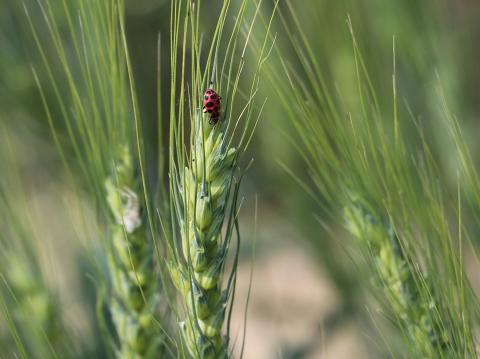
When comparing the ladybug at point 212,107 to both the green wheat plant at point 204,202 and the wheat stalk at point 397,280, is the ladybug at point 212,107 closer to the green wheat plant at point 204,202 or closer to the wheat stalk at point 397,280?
the green wheat plant at point 204,202

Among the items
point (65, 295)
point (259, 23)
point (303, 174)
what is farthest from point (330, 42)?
A: point (65, 295)

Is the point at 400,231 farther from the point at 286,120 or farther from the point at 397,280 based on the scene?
the point at 286,120

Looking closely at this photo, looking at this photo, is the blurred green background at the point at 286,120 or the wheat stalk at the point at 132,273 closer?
the wheat stalk at the point at 132,273

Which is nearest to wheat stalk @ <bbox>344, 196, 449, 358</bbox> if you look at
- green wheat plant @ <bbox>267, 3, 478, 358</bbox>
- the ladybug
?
green wheat plant @ <bbox>267, 3, 478, 358</bbox>

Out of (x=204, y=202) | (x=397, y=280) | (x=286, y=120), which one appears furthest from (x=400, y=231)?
(x=286, y=120)

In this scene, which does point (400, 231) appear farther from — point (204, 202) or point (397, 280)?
point (204, 202)

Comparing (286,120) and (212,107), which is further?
(286,120)

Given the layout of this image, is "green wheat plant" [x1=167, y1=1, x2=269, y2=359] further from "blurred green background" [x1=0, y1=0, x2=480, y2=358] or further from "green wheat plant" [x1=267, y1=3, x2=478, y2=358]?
"blurred green background" [x1=0, y1=0, x2=480, y2=358]

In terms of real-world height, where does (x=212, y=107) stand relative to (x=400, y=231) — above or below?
above

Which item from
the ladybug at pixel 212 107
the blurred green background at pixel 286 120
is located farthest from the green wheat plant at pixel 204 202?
the blurred green background at pixel 286 120

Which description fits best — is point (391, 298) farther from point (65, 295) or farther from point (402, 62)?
point (65, 295)

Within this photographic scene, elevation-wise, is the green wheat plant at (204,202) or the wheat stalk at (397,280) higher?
the green wheat plant at (204,202)
